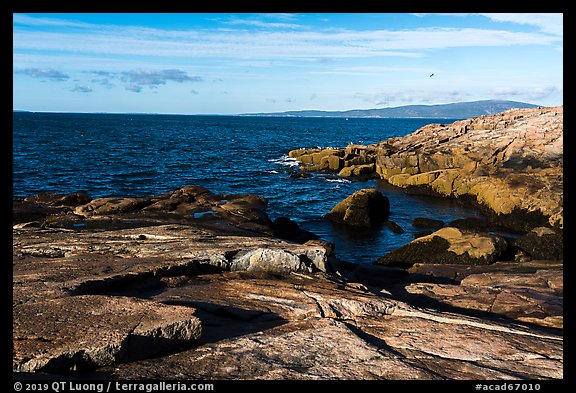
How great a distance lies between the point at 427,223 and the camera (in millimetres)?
33969

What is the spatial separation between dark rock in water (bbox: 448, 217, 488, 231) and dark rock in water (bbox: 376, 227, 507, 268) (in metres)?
10.2

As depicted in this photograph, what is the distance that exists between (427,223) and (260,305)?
27.0 metres

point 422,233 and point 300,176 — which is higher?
point 300,176

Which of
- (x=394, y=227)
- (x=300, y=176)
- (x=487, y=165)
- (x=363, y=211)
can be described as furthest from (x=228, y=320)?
(x=300, y=176)

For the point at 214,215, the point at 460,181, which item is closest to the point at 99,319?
the point at 214,215

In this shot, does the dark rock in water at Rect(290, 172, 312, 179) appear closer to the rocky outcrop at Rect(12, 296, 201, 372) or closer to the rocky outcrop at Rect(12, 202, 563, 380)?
the rocky outcrop at Rect(12, 202, 563, 380)

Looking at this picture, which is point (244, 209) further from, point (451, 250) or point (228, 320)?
point (228, 320)

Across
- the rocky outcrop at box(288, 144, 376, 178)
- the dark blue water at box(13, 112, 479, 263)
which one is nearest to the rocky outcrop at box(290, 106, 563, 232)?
the rocky outcrop at box(288, 144, 376, 178)

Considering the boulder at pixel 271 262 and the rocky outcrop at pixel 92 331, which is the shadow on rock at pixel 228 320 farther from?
the boulder at pixel 271 262

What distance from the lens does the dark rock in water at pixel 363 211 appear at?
33034 millimetres

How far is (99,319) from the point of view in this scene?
675 centimetres

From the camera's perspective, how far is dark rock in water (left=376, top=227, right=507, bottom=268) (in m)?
21.0

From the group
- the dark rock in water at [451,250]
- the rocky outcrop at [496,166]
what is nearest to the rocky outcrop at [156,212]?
the dark rock in water at [451,250]
